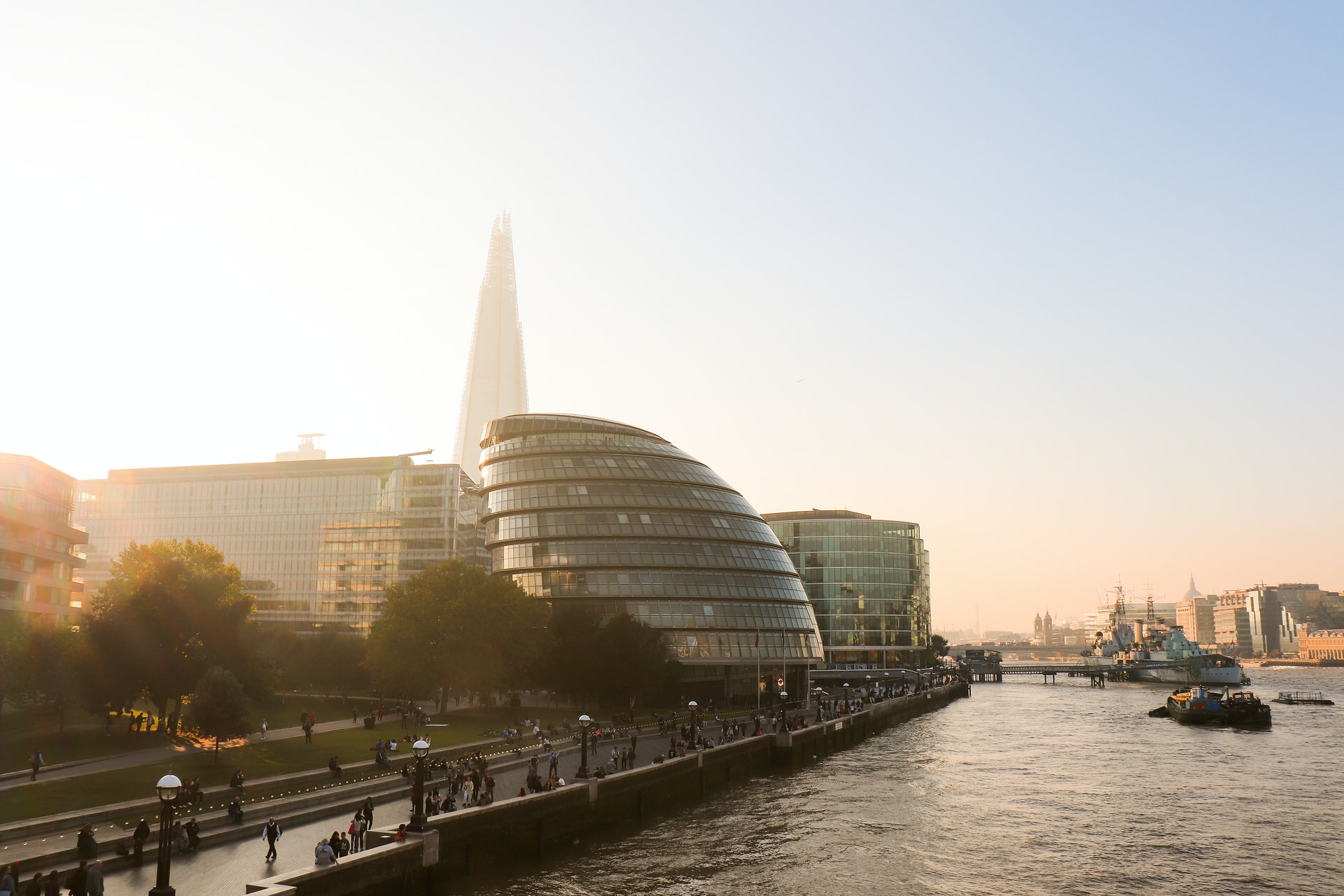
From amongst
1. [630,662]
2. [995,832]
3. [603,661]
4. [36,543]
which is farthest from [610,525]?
[995,832]

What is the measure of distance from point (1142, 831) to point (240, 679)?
5626 centimetres

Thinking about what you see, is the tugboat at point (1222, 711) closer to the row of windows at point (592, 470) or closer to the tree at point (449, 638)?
the row of windows at point (592, 470)

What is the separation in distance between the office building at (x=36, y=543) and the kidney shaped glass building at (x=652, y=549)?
45530mm

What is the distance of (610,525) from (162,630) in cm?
5785

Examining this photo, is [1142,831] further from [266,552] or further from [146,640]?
[266,552]

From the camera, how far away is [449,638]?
267ft

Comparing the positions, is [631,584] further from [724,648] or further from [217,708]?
[217,708]

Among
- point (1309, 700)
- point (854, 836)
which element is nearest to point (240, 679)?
point (854, 836)

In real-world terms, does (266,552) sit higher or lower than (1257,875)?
higher

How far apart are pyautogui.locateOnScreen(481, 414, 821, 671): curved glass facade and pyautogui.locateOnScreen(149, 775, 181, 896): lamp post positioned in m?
77.8

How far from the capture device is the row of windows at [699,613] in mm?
109562

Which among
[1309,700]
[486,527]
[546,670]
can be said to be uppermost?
[486,527]

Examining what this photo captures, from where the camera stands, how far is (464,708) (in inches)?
3671

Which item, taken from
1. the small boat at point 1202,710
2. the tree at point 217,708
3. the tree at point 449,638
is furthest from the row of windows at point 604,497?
the tree at point 217,708
